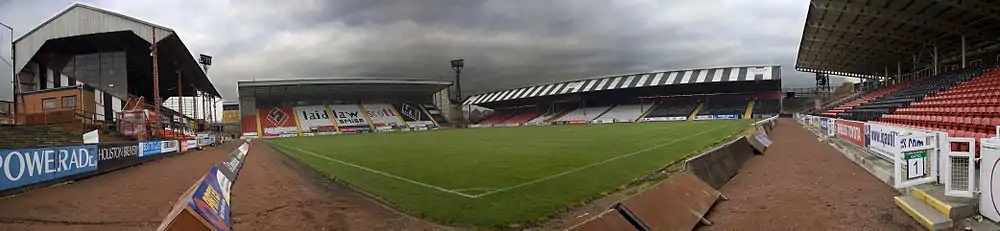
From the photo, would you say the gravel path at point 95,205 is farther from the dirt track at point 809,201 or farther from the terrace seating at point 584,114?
the terrace seating at point 584,114

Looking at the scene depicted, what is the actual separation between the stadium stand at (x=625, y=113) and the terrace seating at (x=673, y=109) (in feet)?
6.12

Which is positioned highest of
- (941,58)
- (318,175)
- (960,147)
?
(941,58)

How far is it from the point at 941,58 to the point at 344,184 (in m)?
44.4

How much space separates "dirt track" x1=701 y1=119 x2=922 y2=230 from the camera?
5160 millimetres

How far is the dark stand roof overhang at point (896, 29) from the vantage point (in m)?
21.0

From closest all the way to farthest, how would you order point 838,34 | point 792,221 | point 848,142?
point 792,221
point 848,142
point 838,34

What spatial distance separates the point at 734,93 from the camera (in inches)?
2557

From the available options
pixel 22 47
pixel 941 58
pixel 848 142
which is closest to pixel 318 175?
pixel 848 142

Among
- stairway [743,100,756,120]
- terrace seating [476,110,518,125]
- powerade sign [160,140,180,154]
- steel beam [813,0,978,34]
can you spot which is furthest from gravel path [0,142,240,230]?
terrace seating [476,110,518,125]

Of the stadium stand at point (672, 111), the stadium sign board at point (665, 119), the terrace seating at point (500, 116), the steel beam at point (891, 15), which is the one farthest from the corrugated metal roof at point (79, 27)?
the terrace seating at point (500, 116)

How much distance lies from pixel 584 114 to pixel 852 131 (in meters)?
56.9

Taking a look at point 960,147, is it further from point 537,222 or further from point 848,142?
point 848,142

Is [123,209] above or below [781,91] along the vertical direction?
below

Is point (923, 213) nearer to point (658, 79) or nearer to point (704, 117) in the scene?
point (704, 117)
